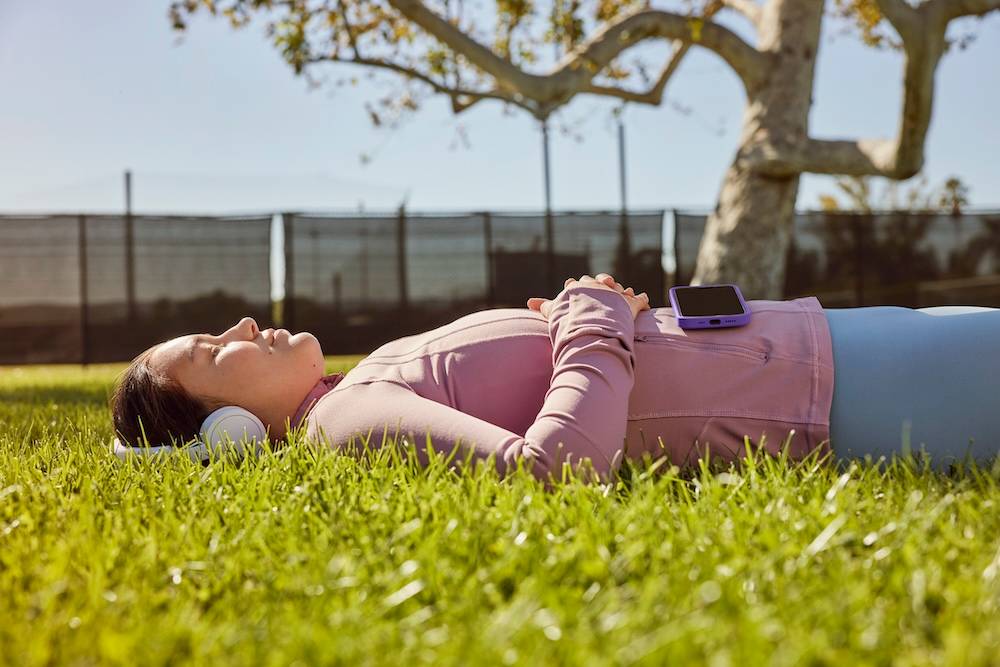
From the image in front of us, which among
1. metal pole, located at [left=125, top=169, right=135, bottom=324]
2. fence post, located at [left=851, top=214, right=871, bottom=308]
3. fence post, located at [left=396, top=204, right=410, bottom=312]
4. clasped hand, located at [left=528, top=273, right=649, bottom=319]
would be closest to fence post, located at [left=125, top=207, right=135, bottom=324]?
metal pole, located at [left=125, top=169, right=135, bottom=324]

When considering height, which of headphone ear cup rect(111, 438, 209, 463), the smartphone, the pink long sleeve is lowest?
headphone ear cup rect(111, 438, 209, 463)

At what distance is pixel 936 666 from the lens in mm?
1000

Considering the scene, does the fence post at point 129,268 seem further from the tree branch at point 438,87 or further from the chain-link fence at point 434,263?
the tree branch at point 438,87

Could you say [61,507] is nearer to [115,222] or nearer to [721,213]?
[721,213]

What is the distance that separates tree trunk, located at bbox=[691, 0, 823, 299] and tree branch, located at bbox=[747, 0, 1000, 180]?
0.70ft

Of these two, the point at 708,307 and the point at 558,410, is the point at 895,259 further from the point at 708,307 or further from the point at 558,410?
the point at 558,410

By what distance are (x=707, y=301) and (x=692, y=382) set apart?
0.26m

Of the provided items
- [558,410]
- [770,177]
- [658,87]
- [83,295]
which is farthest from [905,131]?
[83,295]

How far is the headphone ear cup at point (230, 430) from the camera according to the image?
2.26m

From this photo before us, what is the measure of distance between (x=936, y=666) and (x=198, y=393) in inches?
76.1

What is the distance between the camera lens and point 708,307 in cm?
221

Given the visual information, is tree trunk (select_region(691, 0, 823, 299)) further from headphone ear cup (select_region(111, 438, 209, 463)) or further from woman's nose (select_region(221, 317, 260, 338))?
Result: headphone ear cup (select_region(111, 438, 209, 463))

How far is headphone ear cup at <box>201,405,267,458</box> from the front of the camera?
88.8 inches

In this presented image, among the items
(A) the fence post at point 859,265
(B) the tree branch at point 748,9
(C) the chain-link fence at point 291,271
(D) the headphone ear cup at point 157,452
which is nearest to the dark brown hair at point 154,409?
(D) the headphone ear cup at point 157,452
